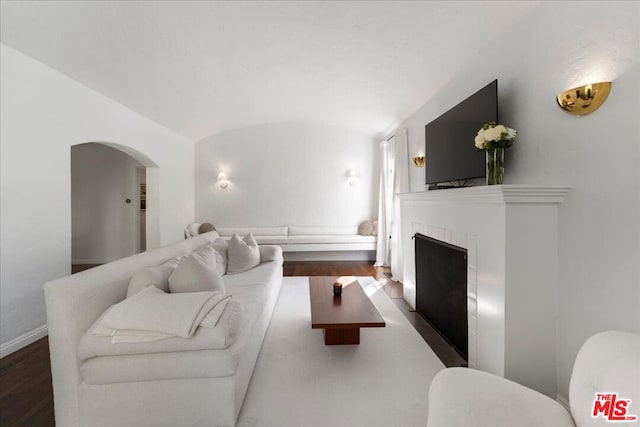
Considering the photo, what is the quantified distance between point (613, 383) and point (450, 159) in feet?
7.00

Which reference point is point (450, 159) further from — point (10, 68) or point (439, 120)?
point (10, 68)

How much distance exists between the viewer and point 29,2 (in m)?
2.03

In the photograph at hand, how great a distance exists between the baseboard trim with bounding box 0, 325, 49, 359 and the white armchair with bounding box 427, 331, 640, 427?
3151 millimetres

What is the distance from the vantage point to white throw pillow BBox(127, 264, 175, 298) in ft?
5.89

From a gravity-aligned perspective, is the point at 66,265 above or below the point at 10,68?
below

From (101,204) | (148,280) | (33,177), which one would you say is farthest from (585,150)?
(101,204)

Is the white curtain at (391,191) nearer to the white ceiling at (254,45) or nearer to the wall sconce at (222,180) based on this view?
the white ceiling at (254,45)

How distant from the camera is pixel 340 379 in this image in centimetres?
195

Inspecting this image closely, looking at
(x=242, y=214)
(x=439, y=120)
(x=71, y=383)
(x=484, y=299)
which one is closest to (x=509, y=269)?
(x=484, y=299)

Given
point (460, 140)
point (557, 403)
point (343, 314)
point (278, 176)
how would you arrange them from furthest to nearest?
point (278, 176)
point (460, 140)
point (343, 314)
point (557, 403)

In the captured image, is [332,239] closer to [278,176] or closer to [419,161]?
[278,176]

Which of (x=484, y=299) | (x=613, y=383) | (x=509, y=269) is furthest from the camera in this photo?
(x=484, y=299)

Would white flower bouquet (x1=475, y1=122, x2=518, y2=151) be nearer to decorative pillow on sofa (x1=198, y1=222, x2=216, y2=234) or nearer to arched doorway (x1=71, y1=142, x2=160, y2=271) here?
decorative pillow on sofa (x1=198, y1=222, x2=216, y2=234)

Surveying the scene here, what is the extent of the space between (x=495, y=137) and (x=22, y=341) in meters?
4.01
